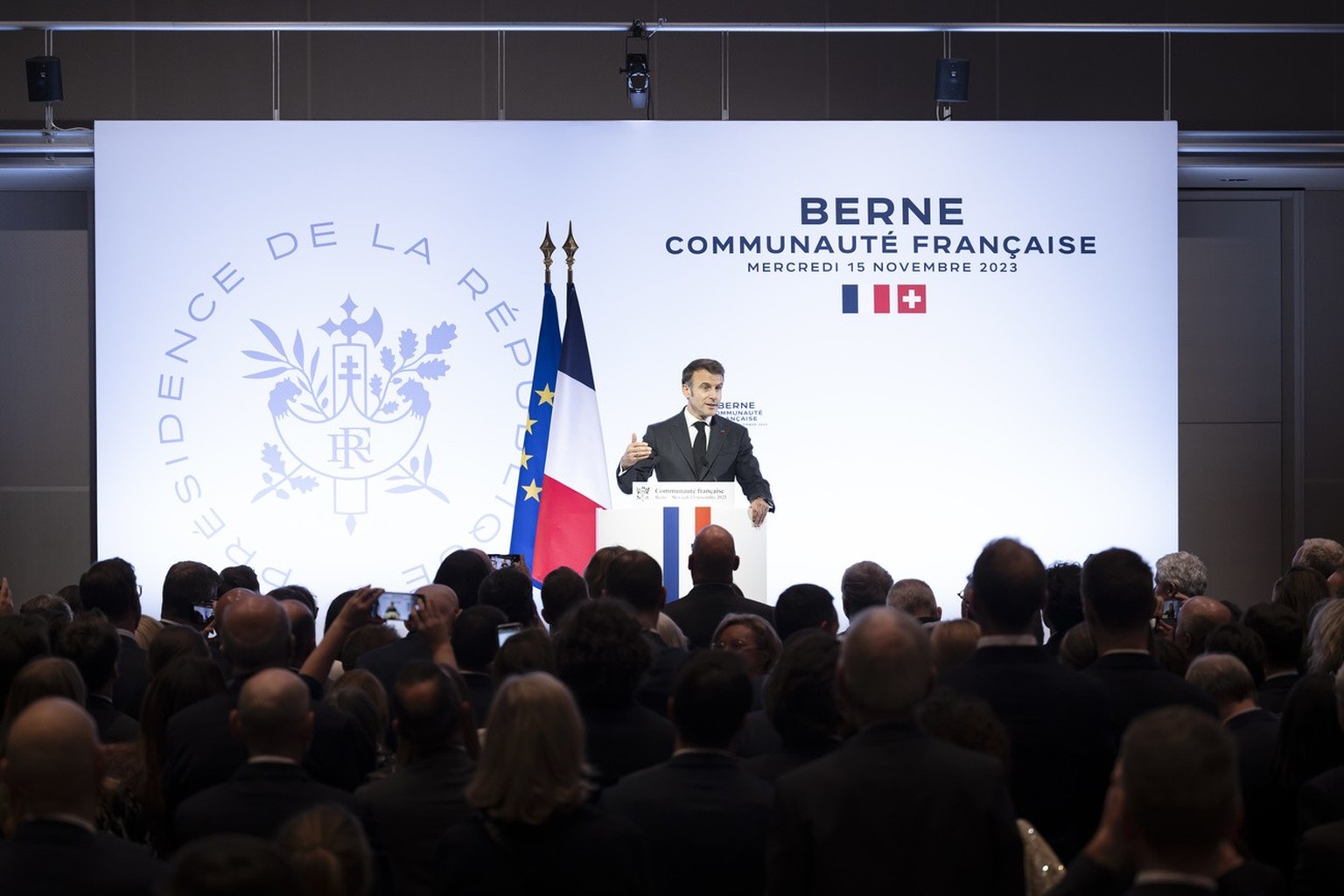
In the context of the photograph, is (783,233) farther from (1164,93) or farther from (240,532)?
(240,532)

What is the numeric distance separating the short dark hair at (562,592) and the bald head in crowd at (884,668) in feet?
7.49

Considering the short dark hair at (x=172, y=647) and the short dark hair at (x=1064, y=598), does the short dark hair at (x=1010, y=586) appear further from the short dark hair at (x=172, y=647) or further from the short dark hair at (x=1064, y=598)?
the short dark hair at (x=172, y=647)

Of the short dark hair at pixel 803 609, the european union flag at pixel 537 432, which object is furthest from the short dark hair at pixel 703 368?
the short dark hair at pixel 803 609

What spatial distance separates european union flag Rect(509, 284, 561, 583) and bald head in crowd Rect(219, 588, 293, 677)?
19.4 ft

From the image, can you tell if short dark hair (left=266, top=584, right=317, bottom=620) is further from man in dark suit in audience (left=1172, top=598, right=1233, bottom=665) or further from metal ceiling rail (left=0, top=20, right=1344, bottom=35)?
metal ceiling rail (left=0, top=20, right=1344, bottom=35)

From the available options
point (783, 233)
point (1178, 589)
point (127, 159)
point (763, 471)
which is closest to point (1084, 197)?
point (783, 233)

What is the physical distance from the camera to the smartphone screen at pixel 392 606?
15.8 feet

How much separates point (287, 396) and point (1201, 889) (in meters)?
8.67

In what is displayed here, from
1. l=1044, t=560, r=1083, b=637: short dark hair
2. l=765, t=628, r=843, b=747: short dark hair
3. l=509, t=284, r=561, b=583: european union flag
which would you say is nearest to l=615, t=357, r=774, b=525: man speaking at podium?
l=509, t=284, r=561, b=583: european union flag

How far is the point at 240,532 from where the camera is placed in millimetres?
10023

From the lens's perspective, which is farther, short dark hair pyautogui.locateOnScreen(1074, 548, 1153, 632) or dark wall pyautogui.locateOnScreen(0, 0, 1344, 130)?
dark wall pyautogui.locateOnScreen(0, 0, 1344, 130)

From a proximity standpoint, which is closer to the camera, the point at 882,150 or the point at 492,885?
the point at 492,885

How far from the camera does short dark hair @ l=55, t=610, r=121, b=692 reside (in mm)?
4102

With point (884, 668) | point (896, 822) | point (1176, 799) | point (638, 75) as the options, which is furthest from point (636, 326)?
Answer: point (1176, 799)
